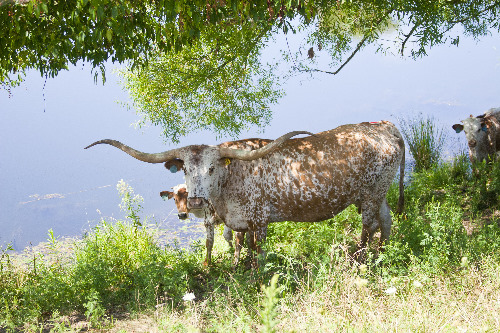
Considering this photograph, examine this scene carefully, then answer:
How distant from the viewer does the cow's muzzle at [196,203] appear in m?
6.16

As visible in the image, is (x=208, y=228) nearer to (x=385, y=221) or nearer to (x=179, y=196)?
(x=179, y=196)

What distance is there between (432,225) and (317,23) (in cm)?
549

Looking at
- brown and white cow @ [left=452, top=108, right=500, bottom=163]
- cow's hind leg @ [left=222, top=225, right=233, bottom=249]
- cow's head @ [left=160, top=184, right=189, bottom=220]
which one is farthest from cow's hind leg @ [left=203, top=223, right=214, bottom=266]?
brown and white cow @ [left=452, top=108, right=500, bottom=163]

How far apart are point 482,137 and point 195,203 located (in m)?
7.87

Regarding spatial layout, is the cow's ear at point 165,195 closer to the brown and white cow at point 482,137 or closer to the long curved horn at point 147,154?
the long curved horn at point 147,154

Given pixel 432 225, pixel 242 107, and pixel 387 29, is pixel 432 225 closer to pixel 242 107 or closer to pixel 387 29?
pixel 242 107

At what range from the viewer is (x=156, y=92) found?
1021 cm

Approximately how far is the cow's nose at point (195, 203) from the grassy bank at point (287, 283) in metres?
0.89

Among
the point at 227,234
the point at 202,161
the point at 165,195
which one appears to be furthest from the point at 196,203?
the point at 165,195

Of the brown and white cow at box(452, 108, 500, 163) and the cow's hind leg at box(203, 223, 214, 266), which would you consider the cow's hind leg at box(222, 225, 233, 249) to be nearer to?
the cow's hind leg at box(203, 223, 214, 266)

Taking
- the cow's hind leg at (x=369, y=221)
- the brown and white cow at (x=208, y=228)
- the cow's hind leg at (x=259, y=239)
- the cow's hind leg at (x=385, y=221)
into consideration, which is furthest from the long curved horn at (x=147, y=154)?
the cow's hind leg at (x=385, y=221)

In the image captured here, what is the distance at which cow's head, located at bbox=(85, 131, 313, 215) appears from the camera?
20.9 ft

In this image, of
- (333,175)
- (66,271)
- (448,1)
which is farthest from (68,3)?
(448,1)

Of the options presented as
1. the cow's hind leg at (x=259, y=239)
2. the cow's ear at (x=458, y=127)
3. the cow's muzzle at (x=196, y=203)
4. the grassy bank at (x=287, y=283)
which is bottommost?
the grassy bank at (x=287, y=283)
